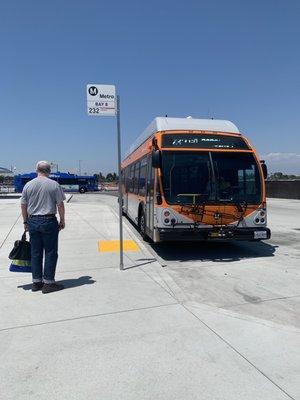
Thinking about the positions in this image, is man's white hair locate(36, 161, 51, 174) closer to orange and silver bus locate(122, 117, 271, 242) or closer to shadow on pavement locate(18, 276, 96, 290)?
shadow on pavement locate(18, 276, 96, 290)

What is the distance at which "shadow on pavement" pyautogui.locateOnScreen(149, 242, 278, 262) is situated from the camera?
9852 millimetres

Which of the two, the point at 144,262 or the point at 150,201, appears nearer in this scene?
the point at 144,262

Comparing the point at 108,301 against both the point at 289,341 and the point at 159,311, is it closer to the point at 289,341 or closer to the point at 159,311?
the point at 159,311

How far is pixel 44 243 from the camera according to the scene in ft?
21.6

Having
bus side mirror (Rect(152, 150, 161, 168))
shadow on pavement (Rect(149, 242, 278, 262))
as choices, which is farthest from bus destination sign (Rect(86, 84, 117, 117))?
shadow on pavement (Rect(149, 242, 278, 262))

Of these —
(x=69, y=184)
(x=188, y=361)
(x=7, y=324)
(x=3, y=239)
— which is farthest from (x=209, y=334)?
(x=69, y=184)

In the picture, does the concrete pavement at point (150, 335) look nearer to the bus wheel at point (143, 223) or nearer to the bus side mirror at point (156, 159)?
the bus side mirror at point (156, 159)

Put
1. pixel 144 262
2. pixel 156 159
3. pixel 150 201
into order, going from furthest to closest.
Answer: pixel 150 201 → pixel 156 159 → pixel 144 262

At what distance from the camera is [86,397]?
357 centimetres

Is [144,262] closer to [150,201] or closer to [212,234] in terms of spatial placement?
[212,234]

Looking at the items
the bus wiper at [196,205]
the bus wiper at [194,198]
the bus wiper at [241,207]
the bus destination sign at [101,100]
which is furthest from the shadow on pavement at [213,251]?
the bus destination sign at [101,100]

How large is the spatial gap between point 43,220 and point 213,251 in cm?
523

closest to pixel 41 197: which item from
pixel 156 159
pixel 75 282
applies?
pixel 75 282

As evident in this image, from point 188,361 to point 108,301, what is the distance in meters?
2.19
